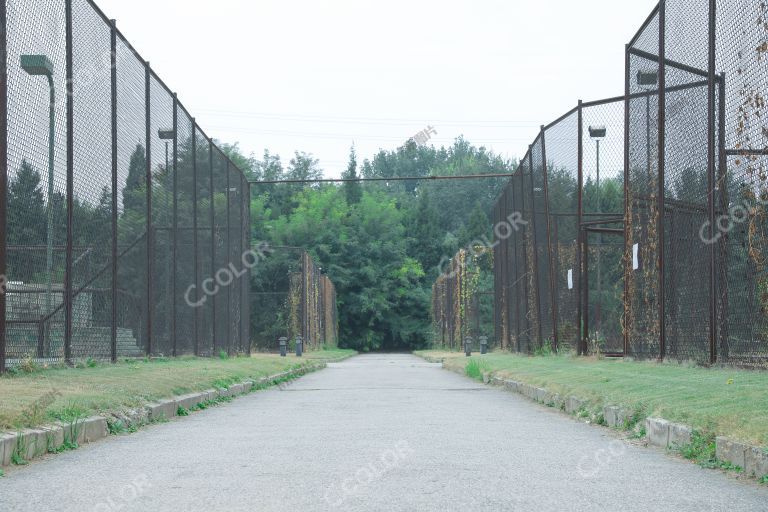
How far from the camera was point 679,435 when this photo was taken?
6.59 m

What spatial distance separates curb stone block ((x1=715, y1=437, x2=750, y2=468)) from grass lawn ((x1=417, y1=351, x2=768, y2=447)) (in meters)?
0.07

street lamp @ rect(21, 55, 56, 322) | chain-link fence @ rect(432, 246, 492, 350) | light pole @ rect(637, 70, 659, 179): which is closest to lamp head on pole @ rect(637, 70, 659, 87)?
light pole @ rect(637, 70, 659, 179)

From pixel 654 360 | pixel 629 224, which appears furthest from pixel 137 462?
pixel 629 224

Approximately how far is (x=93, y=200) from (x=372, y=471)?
761 cm

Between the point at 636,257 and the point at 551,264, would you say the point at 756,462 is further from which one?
the point at 551,264

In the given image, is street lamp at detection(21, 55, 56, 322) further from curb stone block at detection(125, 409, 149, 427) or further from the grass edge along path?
the grass edge along path

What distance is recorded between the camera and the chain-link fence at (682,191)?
960cm

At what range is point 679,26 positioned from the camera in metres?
11.9

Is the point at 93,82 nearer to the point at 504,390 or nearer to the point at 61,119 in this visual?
the point at 61,119

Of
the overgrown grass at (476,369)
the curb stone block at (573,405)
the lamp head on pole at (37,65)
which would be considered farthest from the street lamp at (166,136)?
the curb stone block at (573,405)

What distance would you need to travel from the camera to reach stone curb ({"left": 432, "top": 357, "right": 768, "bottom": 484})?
5.36 meters

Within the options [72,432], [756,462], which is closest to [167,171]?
[72,432]

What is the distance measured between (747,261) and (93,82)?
25.2ft

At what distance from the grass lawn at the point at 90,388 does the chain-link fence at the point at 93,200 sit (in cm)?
46
